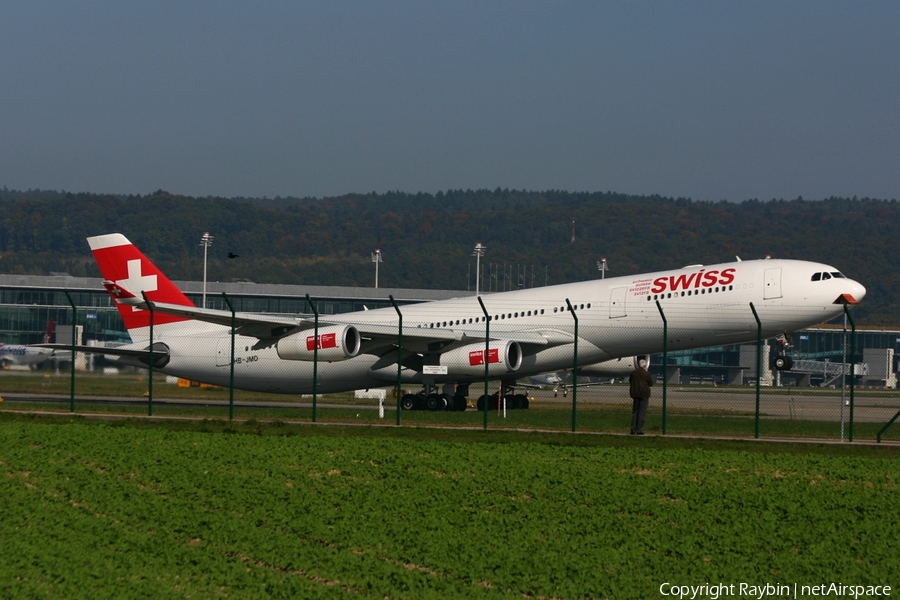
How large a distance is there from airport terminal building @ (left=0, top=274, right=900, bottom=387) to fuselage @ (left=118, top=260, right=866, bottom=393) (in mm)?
39614

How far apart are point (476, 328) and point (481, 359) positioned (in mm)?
3165

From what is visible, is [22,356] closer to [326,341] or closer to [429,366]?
[326,341]

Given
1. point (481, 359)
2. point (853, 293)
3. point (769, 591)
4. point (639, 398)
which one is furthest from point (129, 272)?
point (769, 591)

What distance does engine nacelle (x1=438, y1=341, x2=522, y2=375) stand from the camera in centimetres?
3186

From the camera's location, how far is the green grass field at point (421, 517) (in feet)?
40.7

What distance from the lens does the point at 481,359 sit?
107ft

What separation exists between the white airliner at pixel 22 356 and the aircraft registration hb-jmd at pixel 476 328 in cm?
282

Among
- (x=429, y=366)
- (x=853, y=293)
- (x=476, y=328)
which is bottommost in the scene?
(x=429, y=366)

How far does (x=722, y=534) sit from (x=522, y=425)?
12.5m

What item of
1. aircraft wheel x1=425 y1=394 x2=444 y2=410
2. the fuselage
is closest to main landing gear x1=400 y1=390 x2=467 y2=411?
aircraft wheel x1=425 y1=394 x2=444 y2=410

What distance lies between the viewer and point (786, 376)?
92125 mm

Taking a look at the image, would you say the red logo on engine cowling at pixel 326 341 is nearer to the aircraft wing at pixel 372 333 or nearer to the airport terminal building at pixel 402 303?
the aircraft wing at pixel 372 333

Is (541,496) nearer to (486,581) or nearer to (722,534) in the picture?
(722,534)

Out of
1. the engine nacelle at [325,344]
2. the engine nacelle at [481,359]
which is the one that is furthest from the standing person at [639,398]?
the engine nacelle at [325,344]
